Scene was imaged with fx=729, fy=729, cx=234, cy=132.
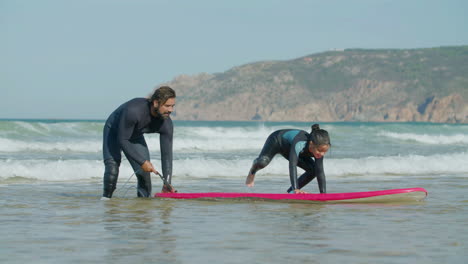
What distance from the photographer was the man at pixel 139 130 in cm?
862

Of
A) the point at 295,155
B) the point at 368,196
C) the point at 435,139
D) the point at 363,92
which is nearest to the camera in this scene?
the point at 295,155

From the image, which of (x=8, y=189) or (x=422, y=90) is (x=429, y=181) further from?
(x=422, y=90)

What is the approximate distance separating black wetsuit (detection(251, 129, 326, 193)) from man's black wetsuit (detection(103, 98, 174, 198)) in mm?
1509

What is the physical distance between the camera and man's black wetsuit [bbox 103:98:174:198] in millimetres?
8734

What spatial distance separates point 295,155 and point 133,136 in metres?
2.04

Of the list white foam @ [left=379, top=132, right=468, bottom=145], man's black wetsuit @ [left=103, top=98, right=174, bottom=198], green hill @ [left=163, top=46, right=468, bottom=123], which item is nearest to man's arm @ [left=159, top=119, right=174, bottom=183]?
man's black wetsuit @ [left=103, top=98, right=174, bottom=198]

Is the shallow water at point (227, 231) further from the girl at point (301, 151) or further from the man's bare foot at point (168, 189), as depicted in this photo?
the girl at point (301, 151)

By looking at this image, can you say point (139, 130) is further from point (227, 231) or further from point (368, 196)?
point (368, 196)

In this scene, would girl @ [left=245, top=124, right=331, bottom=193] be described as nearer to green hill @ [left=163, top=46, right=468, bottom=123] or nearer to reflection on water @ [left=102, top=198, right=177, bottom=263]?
reflection on water @ [left=102, top=198, right=177, bottom=263]

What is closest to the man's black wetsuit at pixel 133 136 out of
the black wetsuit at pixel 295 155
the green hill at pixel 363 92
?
the black wetsuit at pixel 295 155

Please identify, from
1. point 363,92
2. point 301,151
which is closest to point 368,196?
point 301,151

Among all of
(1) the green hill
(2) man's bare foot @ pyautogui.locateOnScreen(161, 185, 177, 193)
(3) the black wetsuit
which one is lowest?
(1) the green hill

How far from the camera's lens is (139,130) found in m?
8.92

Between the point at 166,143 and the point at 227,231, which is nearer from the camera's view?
the point at 227,231
